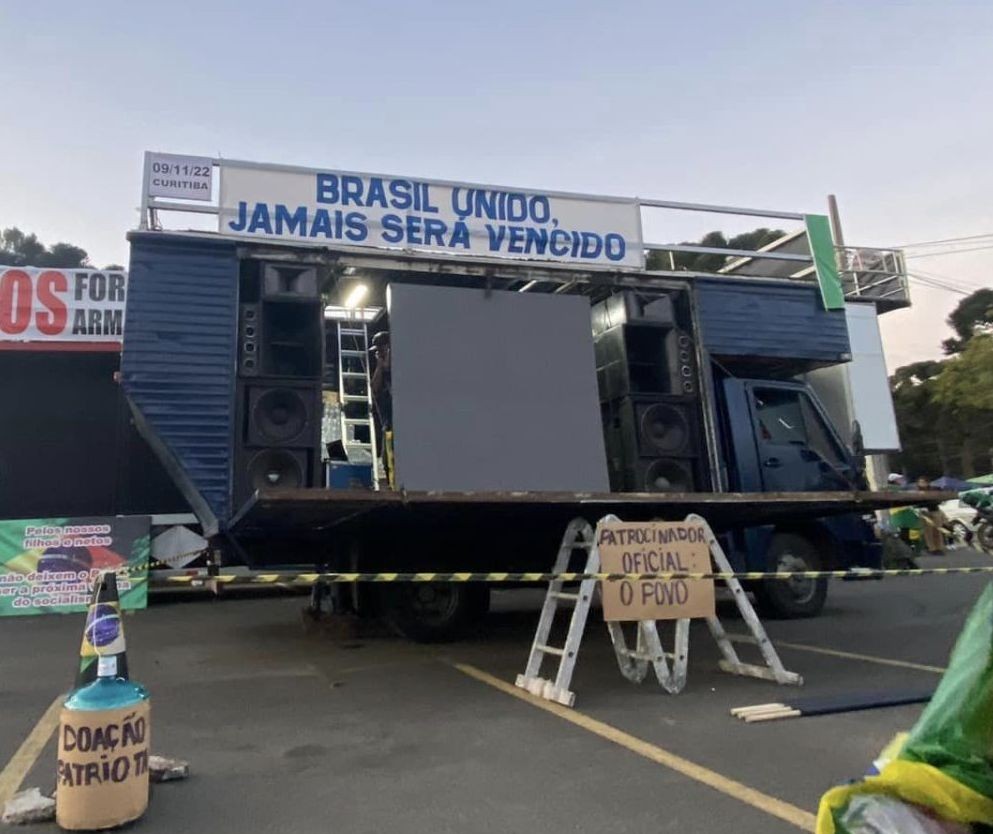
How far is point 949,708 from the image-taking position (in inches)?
45.3

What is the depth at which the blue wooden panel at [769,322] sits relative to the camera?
787 cm

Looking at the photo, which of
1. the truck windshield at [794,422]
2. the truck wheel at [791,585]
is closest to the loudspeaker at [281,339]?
the truck windshield at [794,422]

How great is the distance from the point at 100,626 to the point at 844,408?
353 inches

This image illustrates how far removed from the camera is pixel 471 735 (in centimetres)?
438

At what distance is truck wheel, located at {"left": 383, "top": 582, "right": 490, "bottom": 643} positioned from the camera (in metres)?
7.24

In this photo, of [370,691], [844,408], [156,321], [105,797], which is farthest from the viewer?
[844,408]

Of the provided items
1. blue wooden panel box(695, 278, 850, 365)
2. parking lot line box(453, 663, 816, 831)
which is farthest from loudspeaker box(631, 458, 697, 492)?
parking lot line box(453, 663, 816, 831)

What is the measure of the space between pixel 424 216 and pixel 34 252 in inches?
1214

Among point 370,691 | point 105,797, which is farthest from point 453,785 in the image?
point 370,691

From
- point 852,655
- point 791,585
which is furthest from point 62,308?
point 852,655

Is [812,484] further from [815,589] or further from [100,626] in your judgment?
[100,626]

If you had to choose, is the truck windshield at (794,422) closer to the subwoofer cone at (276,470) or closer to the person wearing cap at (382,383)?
the person wearing cap at (382,383)

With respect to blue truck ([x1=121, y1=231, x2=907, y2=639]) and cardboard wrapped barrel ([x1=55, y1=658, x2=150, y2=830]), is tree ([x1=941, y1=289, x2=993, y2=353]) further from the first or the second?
cardboard wrapped barrel ([x1=55, y1=658, x2=150, y2=830])

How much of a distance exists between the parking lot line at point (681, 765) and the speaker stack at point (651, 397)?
2.87 m
